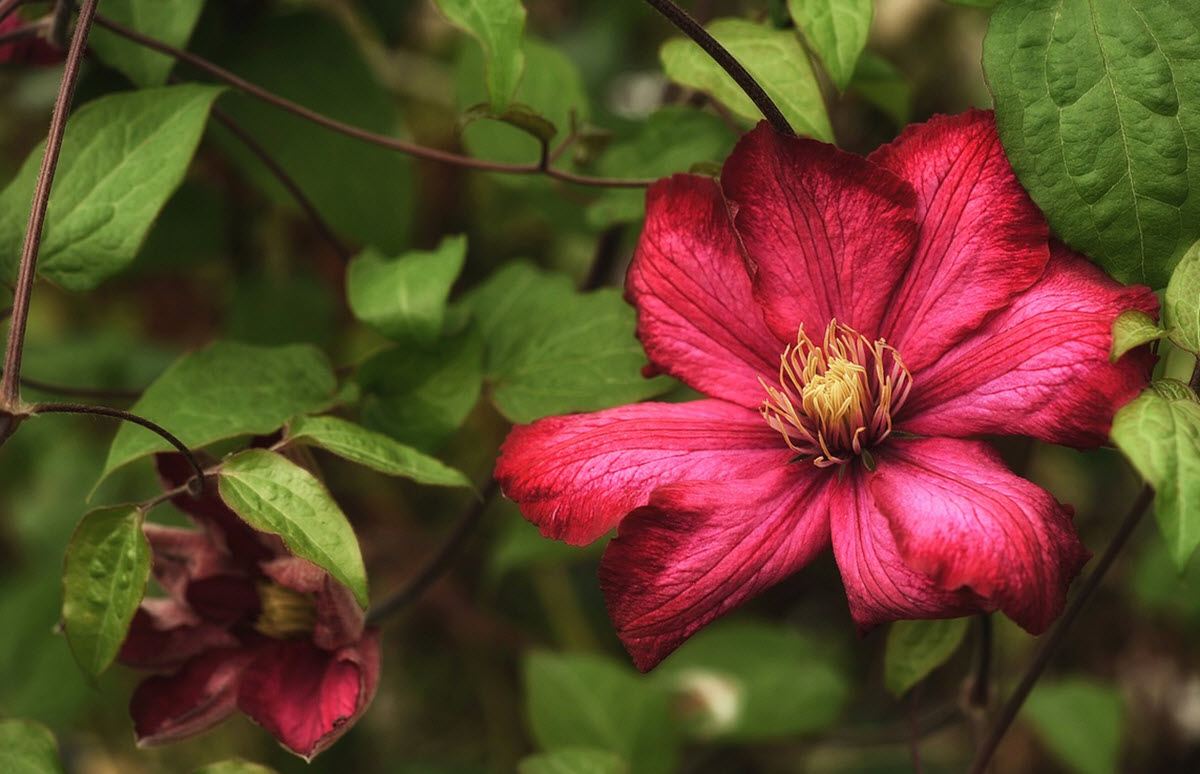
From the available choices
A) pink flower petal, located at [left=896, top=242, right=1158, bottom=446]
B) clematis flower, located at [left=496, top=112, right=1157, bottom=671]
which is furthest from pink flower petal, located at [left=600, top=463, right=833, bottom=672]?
pink flower petal, located at [left=896, top=242, right=1158, bottom=446]

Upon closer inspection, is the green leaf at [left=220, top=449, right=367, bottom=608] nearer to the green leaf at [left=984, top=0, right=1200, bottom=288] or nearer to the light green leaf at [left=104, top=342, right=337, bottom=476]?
the light green leaf at [left=104, top=342, right=337, bottom=476]

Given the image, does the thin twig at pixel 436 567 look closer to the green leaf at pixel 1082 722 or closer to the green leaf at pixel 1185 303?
the green leaf at pixel 1185 303

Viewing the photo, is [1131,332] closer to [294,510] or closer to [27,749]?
[294,510]

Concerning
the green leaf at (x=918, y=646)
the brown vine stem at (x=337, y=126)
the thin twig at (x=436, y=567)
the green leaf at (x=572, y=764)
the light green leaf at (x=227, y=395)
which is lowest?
the green leaf at (x=572, y=764)

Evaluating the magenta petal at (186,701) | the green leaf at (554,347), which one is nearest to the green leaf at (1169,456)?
the green leaf at (554,347)

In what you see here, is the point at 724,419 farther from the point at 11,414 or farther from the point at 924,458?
the point at 11,414

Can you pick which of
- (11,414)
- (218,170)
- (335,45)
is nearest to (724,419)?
(11,414)

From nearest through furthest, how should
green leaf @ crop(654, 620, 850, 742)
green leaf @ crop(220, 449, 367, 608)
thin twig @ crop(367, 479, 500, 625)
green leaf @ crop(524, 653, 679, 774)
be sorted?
green leaf @ crop(220, 449, 367, 608) < thin twig @ crop(367, 479, 500, 625) < green leaf @ crop(524, 653, 679, 774) < green leaf @ crop(654, 620, 850, 742)
